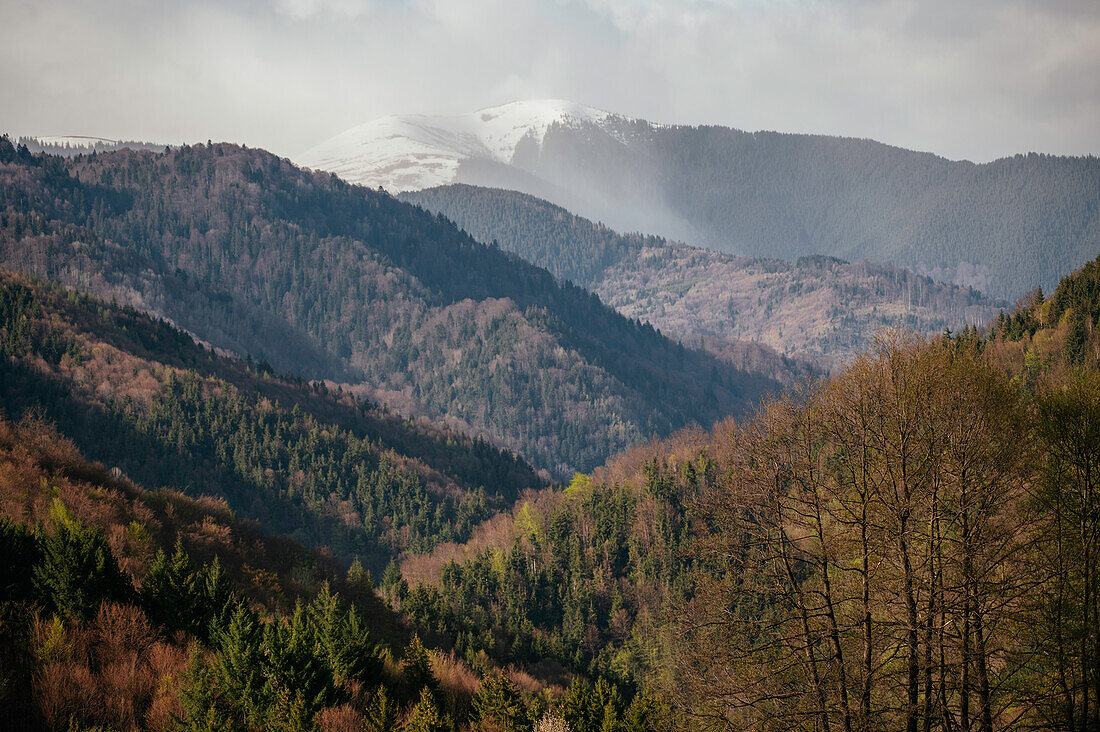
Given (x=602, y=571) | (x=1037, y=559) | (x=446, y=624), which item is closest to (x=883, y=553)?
(x=1037, y=559)

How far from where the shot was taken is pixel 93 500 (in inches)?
1996

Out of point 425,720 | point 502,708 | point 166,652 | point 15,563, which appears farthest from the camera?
point 502,708

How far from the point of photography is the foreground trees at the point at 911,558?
26172mm

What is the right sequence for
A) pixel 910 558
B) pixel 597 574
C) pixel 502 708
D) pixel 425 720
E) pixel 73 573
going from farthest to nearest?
pixel 597 574
pixel 502 708
pixel 73 573
pixel 425 720
pixel 910 558

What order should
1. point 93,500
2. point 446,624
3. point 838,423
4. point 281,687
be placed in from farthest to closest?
point 446,624 → point 93,500 → point 281,687 → point 838,423

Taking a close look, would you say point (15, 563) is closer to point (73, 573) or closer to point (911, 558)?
point (73, 573)

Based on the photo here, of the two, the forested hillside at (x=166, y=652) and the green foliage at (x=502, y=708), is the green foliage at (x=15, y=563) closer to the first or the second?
the forested hillside at (x=166, y=652)

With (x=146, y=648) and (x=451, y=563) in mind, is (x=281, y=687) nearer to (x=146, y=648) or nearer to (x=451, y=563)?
(x=146, y=648)

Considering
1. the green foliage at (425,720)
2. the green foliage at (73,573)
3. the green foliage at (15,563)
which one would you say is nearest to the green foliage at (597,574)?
the green foliage at (425,720)

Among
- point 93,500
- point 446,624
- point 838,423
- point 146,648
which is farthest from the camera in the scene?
point 446,624

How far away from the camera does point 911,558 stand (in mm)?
28609

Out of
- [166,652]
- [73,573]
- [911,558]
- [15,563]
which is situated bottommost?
[166,652]

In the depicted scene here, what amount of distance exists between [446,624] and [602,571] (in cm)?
7740

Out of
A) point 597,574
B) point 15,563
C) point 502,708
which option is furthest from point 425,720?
point 597,574
